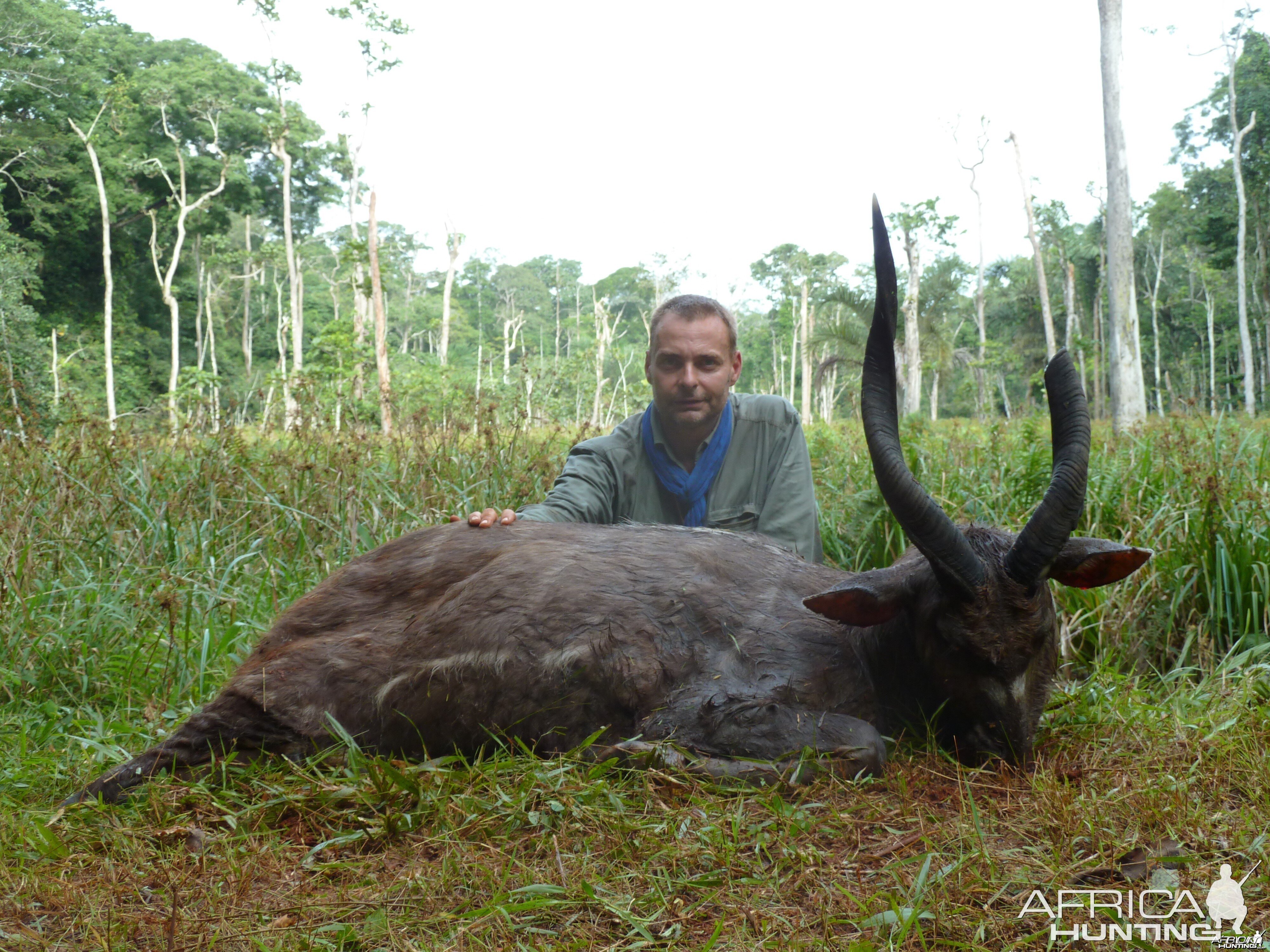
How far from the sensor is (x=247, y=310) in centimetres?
5050

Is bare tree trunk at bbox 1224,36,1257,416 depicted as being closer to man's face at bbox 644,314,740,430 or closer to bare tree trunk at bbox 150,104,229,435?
man's face at bbox 644,314,740,430

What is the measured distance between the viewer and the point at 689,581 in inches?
123

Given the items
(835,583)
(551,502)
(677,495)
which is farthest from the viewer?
(677,495)

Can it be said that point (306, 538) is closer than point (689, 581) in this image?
No

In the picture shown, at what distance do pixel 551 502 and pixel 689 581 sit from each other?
1303mm

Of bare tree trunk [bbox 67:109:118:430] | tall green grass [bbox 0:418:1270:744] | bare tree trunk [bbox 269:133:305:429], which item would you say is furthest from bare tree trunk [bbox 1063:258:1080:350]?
bare tree trunk [bbox 67:109:118:430]

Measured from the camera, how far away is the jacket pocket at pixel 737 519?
14.7 feet

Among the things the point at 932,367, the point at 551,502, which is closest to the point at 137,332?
the point at 932,367

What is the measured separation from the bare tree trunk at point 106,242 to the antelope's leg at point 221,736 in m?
30.2

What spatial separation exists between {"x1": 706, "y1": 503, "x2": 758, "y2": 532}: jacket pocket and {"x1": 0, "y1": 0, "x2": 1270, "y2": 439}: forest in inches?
167

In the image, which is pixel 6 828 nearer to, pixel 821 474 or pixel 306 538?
pixel 306 538

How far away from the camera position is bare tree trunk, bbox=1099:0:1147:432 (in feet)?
51.6

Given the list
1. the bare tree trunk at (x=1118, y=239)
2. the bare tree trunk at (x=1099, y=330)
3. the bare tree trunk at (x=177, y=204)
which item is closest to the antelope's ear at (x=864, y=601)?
the bare tree trunk at (x=1118, y=239)

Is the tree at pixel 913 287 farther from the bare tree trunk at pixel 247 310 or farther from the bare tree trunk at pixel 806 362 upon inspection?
the bare tree trunk at pixel 247 310
